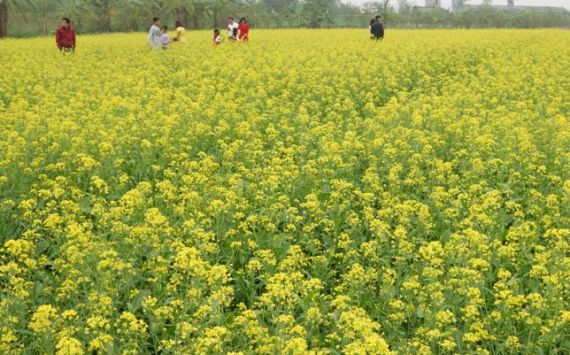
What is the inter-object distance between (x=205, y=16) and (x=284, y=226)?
46.0m

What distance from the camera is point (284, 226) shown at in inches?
235

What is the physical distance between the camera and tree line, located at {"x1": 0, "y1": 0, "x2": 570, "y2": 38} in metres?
40.7

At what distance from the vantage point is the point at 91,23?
146 ft

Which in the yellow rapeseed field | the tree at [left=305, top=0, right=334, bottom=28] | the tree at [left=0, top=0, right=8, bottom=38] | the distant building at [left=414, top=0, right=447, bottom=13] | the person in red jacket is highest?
the distant building at [left=414, top=0, right=447, bottom=13]

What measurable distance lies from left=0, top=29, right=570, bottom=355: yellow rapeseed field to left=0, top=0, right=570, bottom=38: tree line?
27.1 m

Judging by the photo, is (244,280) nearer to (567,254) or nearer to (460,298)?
(460,298)

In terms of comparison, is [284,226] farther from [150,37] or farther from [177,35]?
[177,35]

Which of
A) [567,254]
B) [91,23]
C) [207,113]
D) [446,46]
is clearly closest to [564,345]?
[567,254]

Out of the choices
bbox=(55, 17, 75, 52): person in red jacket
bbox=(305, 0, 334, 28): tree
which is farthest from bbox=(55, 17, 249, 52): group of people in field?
bbox=(305, 0, 334, 28): tree

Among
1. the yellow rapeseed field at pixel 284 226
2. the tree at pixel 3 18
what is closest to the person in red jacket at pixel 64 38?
the yellow rapeseed field at pixel 284 226

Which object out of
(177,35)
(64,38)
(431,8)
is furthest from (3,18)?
(431,8)

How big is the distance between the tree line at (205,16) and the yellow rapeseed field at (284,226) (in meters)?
27.1

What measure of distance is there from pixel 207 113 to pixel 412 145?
3.63 meters

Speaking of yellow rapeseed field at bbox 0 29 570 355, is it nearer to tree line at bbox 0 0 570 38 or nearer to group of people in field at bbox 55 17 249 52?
group of people in field at bbox 55 17 249 52
